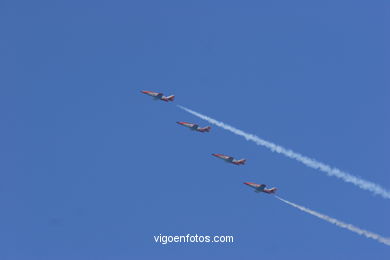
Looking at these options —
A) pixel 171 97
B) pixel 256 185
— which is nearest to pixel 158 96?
pixel 171 97

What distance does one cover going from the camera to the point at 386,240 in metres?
157

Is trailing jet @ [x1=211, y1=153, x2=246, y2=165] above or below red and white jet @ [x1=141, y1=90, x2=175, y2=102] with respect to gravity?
below

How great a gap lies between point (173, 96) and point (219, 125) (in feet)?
44.4

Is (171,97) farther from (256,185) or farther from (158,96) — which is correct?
(256,185)

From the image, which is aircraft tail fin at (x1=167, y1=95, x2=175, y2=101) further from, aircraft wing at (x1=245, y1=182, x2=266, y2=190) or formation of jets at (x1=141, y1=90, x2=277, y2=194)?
aircraft wing at (x1=245, y1=182, x2=266, y2=190)

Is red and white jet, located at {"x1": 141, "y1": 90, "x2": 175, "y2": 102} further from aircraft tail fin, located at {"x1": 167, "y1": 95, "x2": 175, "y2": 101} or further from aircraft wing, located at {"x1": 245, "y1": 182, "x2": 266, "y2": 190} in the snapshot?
→ aircraft wing, located at {"x1": 245, "y1": 182, "x2": 266, "y2": 190}

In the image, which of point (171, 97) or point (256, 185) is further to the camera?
point (171, 97)

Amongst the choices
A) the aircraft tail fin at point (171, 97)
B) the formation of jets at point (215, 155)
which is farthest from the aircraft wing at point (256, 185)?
the aircraft tail fin at point (171, 97)

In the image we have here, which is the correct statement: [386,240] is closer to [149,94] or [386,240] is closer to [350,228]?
[350,228]

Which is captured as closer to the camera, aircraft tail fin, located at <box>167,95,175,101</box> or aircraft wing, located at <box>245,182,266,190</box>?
aircraft wing, located at <box>245,182,266,190</box>

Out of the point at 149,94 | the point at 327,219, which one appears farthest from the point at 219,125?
the point at 327,219

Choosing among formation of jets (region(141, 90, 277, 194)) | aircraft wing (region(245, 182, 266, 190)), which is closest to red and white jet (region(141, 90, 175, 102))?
formation of jets (region(141, 90, 277, 194))

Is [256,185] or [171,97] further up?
[171,97]

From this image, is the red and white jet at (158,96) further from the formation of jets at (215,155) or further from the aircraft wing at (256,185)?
the aircraft wing at (256,185)
